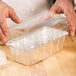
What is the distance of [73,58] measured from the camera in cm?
88

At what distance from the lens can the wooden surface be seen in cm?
79

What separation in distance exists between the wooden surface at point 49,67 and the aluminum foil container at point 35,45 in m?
0.02

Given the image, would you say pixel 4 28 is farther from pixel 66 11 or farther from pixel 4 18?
pixel 66 11

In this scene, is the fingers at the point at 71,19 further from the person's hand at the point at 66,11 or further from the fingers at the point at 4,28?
the fingers at the point at 4,28

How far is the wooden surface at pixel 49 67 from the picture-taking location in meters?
0.79

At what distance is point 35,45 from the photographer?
918mm

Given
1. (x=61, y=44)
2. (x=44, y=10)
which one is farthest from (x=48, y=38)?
(x=44, y=10)

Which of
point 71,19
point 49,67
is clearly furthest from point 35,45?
point 71,19

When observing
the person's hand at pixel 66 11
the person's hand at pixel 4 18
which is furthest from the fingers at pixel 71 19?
the person's hand at pixel 4 18

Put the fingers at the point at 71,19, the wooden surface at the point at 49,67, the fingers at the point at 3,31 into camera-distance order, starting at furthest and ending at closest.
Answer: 1. the fingers at the point at 71,19
2. the fingers at the point at 3,31
3. the wooden surface at the point at 49,67

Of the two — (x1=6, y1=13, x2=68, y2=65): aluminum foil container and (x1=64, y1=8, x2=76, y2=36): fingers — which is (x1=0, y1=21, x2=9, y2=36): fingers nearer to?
(x1=6, y1=13, x2=68, y2=65): aluminum foil container

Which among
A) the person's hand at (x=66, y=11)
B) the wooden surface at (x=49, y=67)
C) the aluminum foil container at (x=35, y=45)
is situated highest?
the person's hand at (x=66, y=11)

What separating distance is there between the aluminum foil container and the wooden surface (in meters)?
0.02

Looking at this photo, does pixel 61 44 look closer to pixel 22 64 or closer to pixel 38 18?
pixel 22 64
